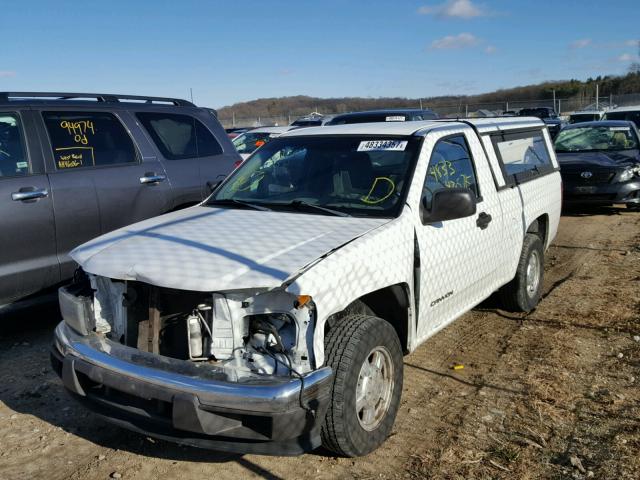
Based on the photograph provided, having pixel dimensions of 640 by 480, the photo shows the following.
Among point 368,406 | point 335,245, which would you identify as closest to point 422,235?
point 335,245

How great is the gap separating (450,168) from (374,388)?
1.93 metres

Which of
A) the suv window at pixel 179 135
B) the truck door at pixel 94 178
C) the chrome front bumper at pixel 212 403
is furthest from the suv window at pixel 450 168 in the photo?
the suv window at pixel 179 135

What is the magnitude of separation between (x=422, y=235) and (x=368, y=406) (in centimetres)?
117

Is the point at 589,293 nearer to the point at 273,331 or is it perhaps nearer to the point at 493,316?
the point at 493,316

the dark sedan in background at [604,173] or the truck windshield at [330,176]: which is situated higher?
the truck windshield at [330,176]

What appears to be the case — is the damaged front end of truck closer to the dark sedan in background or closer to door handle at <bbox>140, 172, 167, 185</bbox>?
door handle at <bbox>140, 172, 167, 185</bbox>

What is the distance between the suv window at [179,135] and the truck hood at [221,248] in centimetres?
227

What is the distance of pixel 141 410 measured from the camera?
3207mm

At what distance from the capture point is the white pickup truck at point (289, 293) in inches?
120

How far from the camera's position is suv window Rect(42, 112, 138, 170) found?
5527 mm

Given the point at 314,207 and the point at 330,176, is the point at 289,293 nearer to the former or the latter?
the point at 314,207

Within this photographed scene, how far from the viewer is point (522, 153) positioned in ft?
20.0

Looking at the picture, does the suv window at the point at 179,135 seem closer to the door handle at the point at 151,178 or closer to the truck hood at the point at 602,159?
the door handle at the point at 151,178

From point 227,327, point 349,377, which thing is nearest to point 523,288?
point 349,377
